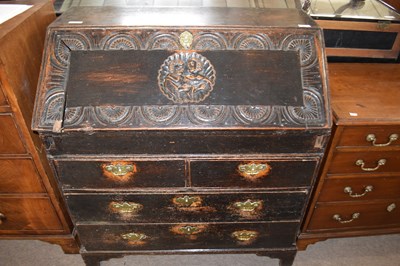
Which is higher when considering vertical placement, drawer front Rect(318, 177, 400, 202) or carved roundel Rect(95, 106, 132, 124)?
carved roundel Rect(95, 106, 132, 124)

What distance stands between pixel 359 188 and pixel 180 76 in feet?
4.12

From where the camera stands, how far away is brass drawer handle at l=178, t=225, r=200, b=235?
1.66 metres

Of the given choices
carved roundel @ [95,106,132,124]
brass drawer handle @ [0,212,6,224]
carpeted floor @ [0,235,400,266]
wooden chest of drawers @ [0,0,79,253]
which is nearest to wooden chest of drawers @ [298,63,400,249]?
carpeted floor @ [0,235,400,266]

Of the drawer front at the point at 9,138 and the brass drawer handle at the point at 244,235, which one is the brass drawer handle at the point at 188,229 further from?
the drawer front at the point at 9,138

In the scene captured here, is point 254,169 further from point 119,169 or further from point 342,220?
point 342,220

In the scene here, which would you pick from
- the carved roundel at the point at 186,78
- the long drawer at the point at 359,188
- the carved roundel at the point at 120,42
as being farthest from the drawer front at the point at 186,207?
the carved roundel at the point at 120,42

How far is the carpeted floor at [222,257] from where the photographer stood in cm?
197

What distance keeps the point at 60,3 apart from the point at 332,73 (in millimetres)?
1774

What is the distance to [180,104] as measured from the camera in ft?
4.31

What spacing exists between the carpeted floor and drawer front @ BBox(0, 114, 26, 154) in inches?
34.5

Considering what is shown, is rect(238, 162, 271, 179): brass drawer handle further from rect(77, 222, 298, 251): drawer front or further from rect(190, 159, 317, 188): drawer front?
rect(77, 222, 298, 251): drawer front

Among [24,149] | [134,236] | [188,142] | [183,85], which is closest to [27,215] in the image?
[24,149]

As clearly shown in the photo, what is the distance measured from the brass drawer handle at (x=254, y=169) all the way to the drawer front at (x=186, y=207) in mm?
135

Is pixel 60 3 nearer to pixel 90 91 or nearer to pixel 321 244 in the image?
pixel 90 91
